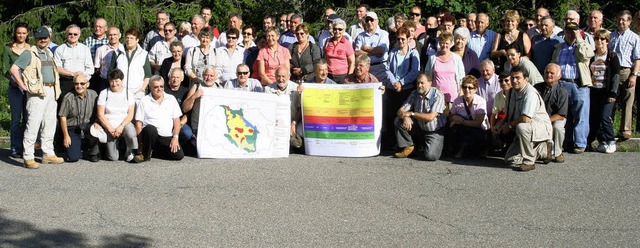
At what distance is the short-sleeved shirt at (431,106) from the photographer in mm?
11398

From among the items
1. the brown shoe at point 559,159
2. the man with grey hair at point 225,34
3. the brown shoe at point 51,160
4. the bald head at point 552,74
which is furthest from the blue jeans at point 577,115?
the brown shoe at point 51,160

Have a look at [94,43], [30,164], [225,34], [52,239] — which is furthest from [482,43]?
[52,239]

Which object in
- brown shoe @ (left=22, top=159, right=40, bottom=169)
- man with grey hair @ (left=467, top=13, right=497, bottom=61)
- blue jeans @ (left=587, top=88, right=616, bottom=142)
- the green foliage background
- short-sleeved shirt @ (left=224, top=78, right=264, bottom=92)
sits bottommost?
brown shoe @ (left=22, top=159, right=40, bottom=169)

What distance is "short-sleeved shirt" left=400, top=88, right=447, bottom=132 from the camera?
11398mm

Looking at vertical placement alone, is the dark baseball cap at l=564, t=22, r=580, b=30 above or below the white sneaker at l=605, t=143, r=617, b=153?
above

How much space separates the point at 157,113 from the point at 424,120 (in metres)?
3.41

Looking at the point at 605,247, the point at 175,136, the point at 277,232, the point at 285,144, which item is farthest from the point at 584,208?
the point at 175,136

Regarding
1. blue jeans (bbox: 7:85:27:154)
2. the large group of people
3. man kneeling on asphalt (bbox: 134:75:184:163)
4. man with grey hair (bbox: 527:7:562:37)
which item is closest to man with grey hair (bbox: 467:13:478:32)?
the large group of people

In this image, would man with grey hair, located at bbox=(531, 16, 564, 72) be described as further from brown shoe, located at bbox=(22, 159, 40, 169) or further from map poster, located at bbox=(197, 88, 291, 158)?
brown shoe, located at bbox=(22, 159, 40, 169)

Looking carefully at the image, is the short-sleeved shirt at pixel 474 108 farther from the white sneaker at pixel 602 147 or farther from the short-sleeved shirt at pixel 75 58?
the short-sleeved shirt at pixel 75 58

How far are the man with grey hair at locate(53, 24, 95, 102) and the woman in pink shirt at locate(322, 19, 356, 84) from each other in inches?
128

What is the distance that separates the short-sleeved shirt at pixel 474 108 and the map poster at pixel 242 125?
2221 mm

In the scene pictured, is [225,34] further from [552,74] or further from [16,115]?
[552,74]

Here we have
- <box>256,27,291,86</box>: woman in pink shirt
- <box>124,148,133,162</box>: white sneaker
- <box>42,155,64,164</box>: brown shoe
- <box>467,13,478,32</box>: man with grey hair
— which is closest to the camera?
<box>42,155,64,164</box>: brown shoe
